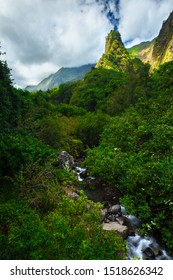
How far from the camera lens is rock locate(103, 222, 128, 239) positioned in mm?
9164

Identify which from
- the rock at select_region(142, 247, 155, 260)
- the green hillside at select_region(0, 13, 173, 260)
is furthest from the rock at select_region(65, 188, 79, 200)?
the rock at select_region(142, 247, 155, 260)

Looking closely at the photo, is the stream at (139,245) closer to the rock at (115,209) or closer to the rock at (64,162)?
the rock at (115,209)

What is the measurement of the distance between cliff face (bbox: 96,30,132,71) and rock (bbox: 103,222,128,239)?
10359 cm

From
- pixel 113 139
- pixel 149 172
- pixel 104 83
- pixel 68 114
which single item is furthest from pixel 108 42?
pixel 149 172

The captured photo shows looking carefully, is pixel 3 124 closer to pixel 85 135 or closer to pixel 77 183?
pixel 77 183

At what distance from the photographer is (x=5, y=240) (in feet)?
19.7

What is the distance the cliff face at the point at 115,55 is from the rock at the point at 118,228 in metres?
104

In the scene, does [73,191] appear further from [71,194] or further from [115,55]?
[115,55]

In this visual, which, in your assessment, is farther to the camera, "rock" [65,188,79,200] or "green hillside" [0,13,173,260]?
"rock" [65,188,79,200]

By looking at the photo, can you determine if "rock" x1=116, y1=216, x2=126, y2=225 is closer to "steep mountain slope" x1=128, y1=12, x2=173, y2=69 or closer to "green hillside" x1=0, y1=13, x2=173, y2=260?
"green hillside" x1=0, y1=13, x2=173, y2=260

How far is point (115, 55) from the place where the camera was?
11150cm

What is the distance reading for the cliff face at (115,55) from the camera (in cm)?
10712

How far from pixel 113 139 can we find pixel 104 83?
159ft

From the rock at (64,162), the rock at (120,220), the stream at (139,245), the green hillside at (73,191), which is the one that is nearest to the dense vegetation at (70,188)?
the green hillside at (73,191)
